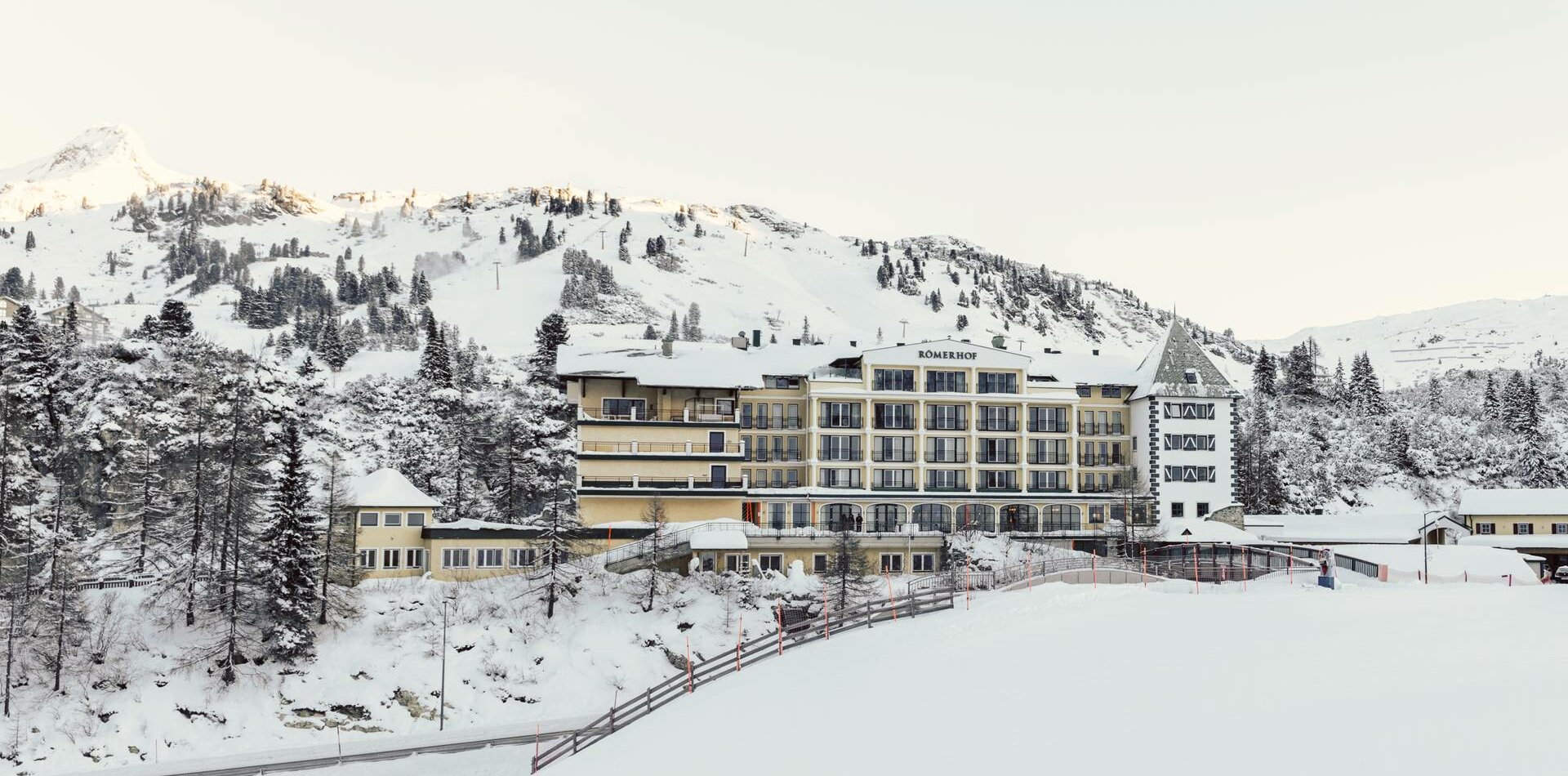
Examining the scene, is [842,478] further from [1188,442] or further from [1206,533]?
[1188,442]

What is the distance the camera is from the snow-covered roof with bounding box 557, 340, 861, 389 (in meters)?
66.8

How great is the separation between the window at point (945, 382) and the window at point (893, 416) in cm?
219

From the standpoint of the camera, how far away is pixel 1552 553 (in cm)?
6775

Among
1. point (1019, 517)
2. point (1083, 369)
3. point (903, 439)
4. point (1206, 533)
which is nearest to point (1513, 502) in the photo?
point (1206, 533)

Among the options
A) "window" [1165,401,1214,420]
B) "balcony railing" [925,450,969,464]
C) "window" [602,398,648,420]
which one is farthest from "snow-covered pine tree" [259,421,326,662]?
"window" [1165,401,1214,420]

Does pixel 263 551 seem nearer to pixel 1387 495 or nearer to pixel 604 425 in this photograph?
pixel 604 425

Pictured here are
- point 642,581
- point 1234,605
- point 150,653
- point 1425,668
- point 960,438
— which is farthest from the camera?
Answer: point 960,438

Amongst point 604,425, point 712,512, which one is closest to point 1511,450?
point 712,512

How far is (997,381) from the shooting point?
241 feet

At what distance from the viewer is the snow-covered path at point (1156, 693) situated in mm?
18828

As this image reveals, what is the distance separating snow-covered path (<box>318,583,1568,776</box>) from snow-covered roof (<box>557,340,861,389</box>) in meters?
35.2

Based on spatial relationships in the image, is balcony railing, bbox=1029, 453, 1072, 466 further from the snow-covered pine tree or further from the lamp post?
the snow-covered pine tree

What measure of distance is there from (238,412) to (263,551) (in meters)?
10.5

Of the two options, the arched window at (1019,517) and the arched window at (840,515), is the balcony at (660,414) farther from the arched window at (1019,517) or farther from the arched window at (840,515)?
the arched window at (1019,517)
